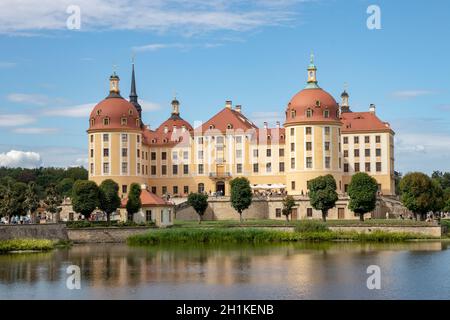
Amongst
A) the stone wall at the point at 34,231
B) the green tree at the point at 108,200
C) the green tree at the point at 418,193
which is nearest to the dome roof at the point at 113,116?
the green tree at the point at 108,200

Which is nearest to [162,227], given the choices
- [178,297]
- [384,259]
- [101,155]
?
[101,155]

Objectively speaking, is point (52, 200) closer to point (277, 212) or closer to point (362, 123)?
point (277, 212)

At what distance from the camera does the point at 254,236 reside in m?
59.1

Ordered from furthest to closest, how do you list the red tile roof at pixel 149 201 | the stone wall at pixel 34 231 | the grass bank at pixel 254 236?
the red tile roof at pixel 149 201 < the grass bank at pixel 254 236 < the stone wall at pixel 34 231

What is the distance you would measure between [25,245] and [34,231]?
2.86m

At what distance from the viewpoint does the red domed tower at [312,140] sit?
262 feet

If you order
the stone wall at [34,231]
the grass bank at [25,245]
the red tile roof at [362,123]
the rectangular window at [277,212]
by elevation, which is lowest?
the grass bank at [25,245]

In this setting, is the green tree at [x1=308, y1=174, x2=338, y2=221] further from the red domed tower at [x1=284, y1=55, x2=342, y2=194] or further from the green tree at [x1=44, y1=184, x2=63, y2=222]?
the green tree at [x1=44, y1=184, x2=63, y2=222]

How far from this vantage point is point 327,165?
80.0 meters

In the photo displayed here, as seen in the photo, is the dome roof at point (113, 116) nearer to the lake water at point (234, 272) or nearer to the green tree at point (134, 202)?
the green tree at point (134, 202)

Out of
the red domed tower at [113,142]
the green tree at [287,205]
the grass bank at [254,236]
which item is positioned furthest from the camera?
the red domed tower at [113,142]

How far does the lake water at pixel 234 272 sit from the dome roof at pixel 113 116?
101ft

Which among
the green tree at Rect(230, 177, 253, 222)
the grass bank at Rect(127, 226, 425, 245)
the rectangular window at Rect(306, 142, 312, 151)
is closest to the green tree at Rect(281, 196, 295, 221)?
the green tree at Rect(230, 177, 253, 222)
